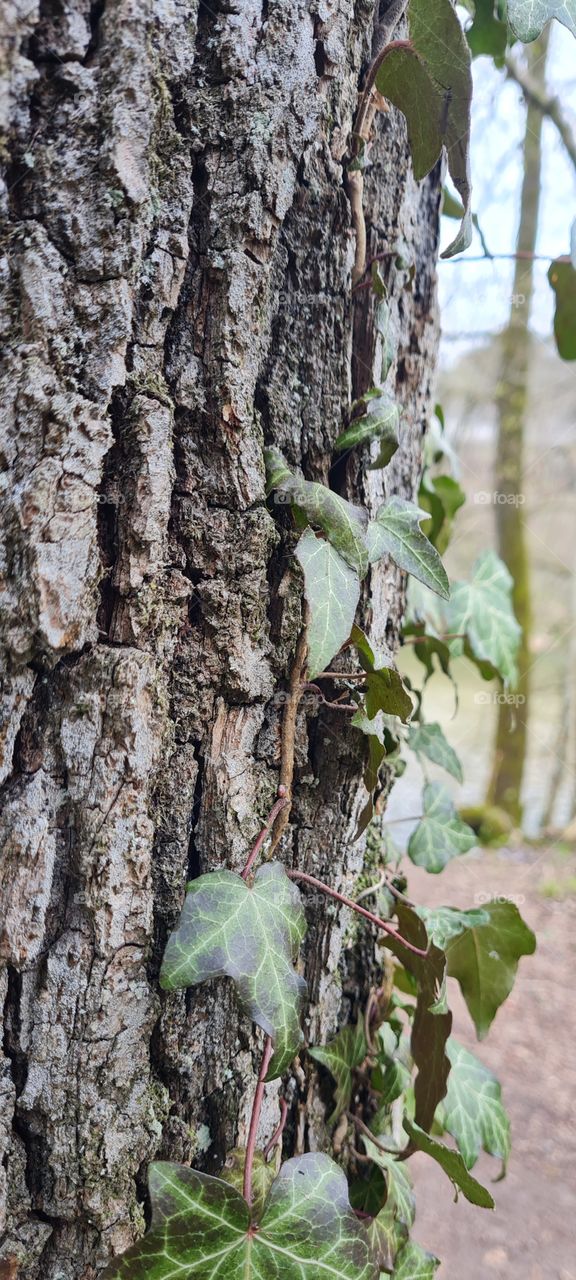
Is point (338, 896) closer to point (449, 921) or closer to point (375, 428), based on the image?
point (449, 921)

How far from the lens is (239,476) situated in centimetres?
64

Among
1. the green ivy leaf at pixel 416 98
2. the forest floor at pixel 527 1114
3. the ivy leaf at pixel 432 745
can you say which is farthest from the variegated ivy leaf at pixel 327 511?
the forest floor at pixel 527 1114

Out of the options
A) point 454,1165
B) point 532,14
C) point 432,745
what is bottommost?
point 454,1165

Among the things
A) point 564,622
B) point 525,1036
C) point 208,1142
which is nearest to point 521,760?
point 564,622

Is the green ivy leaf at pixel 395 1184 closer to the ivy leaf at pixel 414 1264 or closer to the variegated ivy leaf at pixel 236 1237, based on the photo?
the ivy leaf at pixel 414 1264

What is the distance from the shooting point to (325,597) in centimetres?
62

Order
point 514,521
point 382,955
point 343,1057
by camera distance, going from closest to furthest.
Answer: point 343,1057, point 382,955, point 514,521

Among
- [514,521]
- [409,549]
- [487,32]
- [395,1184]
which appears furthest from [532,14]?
[514,521]

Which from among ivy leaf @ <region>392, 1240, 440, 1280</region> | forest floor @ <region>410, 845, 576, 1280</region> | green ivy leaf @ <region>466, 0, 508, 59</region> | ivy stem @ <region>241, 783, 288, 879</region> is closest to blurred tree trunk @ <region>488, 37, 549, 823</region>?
forest floor @ <region>410, 845, 576, 1280</region>

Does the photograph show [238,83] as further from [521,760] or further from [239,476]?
[521,760]

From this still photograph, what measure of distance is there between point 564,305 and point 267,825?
34.6 inches

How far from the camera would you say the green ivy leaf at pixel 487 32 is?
0.97 metres

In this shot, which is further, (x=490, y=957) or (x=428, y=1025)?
(x=490, y=957)

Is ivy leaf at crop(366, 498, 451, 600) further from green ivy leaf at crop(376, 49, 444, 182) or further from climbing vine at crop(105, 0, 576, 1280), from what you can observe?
green ivy leaf at crop(376, 49, 444, 182)
